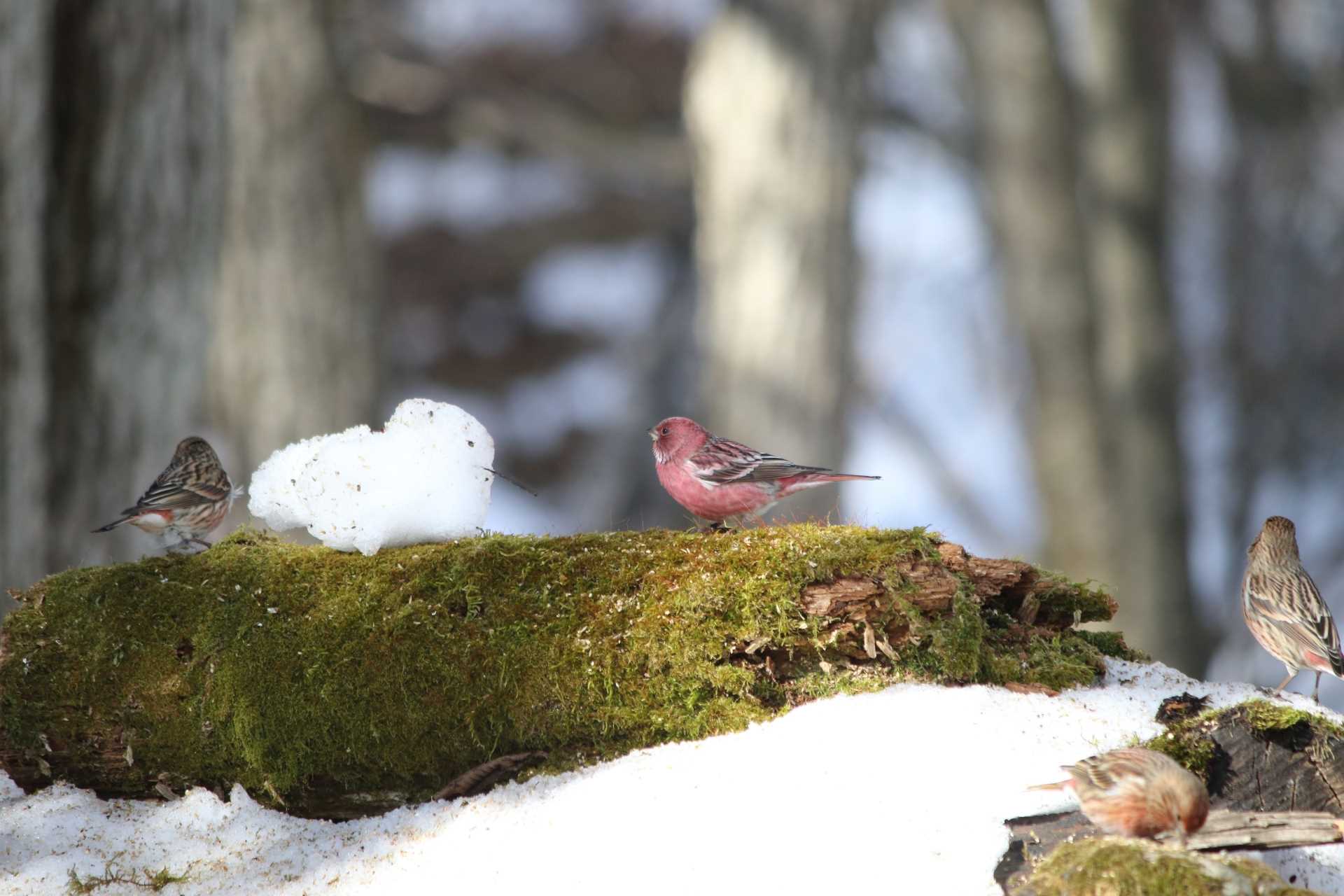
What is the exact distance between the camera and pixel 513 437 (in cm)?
1694

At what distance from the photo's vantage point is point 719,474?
13.9ft

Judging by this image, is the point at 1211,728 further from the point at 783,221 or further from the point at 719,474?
the point at 783,221

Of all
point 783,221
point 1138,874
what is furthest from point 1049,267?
point 1138,874

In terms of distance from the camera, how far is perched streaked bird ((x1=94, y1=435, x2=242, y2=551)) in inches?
169

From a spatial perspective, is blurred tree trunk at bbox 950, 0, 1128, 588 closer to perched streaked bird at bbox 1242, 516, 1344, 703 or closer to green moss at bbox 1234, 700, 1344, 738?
perched streaked bird at bbox 1242, 516, 1344, 703

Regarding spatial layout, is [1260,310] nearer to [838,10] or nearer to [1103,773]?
[838,10]

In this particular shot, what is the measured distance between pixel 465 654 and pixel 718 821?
998mm

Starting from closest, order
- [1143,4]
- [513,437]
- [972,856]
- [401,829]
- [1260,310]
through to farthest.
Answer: [972,856] < [401,829] < [1143,4] < [1260,310] < [513,437]

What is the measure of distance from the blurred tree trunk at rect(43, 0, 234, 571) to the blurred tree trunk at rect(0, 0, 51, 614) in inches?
6.6

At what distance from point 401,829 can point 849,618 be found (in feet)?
4.97

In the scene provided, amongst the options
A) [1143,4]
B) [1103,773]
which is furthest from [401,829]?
[1143,4]

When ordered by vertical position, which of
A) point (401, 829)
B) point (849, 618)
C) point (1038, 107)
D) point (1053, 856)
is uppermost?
point (1038, 107)

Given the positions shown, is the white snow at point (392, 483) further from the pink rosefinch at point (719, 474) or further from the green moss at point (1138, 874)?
the green moss at point (1138, 874)

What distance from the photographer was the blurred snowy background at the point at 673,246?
5.85 meters
